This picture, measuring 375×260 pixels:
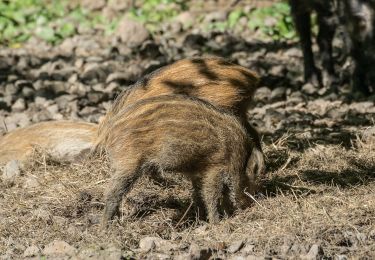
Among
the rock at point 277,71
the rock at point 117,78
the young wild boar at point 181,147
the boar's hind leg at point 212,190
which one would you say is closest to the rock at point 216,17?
the rock at point 277,71

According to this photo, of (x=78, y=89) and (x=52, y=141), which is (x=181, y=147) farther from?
(x=78, y=89)

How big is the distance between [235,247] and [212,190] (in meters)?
0.59

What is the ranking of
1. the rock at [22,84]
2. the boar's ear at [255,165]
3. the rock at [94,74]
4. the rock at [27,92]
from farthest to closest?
the rock at [94,74], the rock at [22,84], the rock at [27,92], the boar's ear at [255,165]

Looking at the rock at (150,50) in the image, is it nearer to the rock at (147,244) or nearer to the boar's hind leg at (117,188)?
the boar's hind leg at (117,188)

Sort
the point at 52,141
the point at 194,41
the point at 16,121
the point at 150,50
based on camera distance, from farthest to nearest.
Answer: the point at 194,41, the point at 150,50, the point at 16,121, the point at 52,141

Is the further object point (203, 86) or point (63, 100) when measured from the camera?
point (63, 100)

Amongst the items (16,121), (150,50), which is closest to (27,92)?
(16,121)

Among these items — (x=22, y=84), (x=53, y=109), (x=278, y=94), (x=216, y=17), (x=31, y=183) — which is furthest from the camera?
(x=216, y=17)

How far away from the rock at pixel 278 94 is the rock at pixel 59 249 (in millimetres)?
3640

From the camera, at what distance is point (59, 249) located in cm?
398

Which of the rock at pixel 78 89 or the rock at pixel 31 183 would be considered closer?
the rock at pixel 31 183

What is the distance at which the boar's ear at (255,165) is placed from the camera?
15.3 feet

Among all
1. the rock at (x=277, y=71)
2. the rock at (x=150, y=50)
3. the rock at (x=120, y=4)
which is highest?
the rock at (x=120, y=4)

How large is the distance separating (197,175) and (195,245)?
60 centimetres
